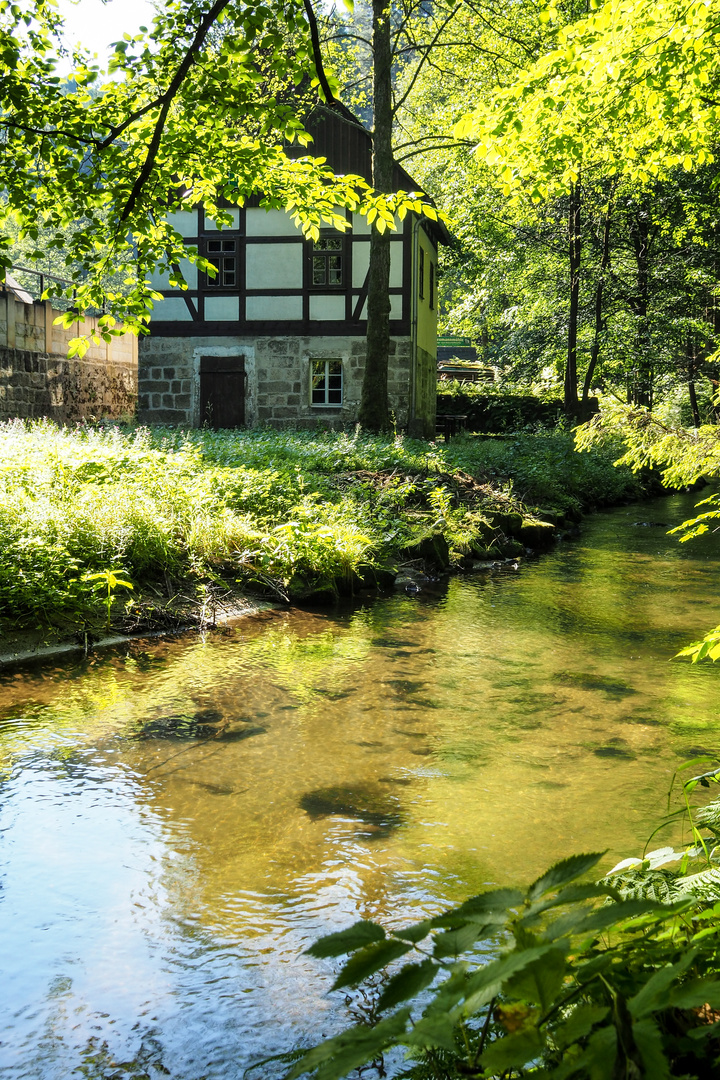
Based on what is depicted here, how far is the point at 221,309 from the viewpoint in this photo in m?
22.3

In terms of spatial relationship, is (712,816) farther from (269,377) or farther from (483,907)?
(269,377)

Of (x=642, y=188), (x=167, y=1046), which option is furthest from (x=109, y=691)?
(x=642, y=188)

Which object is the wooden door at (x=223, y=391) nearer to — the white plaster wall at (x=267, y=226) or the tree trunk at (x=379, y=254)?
the white plaster wall at (x=267, y=226)

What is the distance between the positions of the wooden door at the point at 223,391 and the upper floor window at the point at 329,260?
114 inches

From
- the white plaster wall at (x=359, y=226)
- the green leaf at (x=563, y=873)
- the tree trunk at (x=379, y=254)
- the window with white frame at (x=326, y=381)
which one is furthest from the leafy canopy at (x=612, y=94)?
the window with white frame at (x=326, y=381)

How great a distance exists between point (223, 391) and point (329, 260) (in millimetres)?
4274

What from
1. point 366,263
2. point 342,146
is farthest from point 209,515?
point 342,146

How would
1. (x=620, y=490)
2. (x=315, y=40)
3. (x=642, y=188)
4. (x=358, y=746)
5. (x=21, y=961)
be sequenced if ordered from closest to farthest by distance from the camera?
(x=21, y=961)
(x=315, y=40)
(x=358, y=746)
(x=620, y=490)
(x=642, y=188)

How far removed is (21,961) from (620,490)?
19.8 m

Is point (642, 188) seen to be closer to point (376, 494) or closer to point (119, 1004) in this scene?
point (376, 494)

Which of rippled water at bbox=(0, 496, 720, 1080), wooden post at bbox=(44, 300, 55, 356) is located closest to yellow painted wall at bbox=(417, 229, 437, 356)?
wooden post at bbox=(44, 300, 55, 356)

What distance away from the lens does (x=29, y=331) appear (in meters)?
18.0

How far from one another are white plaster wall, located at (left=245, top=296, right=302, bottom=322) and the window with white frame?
1.34 meters

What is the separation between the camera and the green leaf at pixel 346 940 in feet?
4.05
